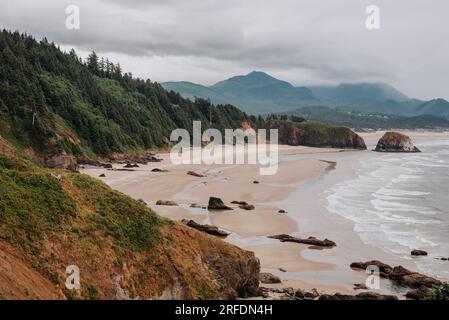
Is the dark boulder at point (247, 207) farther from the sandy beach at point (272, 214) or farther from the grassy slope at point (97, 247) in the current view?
the grassy slope at point (97, 247)

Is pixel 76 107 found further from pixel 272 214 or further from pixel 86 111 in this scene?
pixel 272 214

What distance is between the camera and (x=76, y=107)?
277 feet

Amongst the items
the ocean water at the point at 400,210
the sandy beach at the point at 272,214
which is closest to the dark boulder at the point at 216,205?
the sandy beach at the point at 272,214

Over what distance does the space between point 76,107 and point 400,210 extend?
58.8 m

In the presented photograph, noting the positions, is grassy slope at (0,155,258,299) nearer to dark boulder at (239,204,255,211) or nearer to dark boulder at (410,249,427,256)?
dark boulder at (410,249,427,256)

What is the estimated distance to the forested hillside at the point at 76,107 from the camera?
65.3 meters

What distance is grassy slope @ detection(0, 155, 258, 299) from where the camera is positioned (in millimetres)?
14312

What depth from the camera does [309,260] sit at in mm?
27938

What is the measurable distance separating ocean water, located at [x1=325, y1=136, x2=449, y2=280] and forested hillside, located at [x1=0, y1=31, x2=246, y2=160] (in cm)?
3771

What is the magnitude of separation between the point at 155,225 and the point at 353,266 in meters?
13.3

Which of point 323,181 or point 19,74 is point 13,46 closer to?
point 19,74

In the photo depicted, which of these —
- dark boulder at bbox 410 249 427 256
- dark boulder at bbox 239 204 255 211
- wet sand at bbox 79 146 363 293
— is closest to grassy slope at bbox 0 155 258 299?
wet sand at bbox 79 146 363 293

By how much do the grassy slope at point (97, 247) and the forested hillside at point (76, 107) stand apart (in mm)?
47657

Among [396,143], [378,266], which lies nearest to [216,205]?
[378,266]
